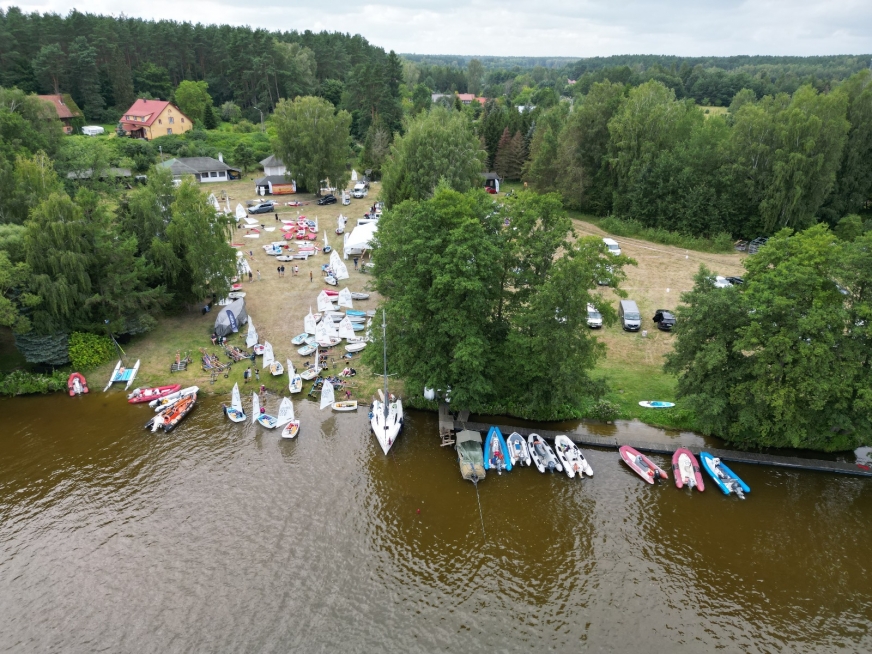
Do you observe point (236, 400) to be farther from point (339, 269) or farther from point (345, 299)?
point (339, 269)

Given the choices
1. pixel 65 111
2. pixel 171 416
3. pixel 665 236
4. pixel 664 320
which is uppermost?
pixel 65 111

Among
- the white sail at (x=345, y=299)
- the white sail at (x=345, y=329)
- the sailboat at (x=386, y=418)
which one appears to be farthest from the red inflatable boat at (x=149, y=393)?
the white sail at (x=345, y=299)

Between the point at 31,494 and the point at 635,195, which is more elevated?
the point at 635,195

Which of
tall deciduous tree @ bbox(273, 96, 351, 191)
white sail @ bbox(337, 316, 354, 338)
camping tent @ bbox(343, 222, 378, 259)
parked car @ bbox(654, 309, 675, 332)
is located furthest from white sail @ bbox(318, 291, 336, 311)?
tall deciduous tree @ bbox(273, 96, 351, 191)

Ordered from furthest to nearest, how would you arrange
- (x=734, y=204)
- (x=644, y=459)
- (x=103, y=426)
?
(x=734, y=204)
(x=103, y=426)
(x=644, y=459)

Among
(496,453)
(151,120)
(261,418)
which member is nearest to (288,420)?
(261,418)

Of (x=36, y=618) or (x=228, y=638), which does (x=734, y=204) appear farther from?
(x=36, y=618)

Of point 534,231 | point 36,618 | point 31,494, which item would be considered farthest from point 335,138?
point 36,618
